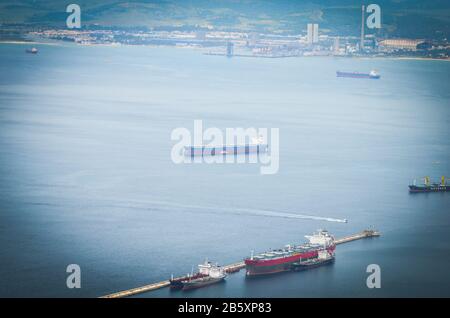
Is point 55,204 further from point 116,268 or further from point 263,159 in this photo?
point 263,159

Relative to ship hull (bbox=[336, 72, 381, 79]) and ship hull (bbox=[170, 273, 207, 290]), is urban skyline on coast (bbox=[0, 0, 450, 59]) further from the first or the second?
ship hull (bbox=[170, 273, 207, 290])

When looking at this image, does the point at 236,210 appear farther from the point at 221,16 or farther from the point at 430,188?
the point at 221,16

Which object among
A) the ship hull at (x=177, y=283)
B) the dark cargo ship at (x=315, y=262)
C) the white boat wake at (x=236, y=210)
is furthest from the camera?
the white boat wake at (x=236, y=210)

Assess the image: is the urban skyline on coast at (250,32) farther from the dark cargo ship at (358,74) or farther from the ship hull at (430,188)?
the ship hull at (430,188)

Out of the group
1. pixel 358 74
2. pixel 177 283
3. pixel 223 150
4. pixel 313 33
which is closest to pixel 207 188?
pixel 223 150

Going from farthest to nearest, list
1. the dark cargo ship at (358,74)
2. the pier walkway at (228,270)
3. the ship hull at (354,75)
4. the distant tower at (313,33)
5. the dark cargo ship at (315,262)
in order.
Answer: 1. the distant tower at (313,33)
2. the ship hull at (354,75)
3. the dark cargo ship at (358,74)
4. the dark cargo ship at (315,262)
5. the pier walkway at (228,270)

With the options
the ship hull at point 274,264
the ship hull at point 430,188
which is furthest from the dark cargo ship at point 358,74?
the ship hull at point 274,264

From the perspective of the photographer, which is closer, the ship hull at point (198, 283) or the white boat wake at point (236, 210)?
the ship hull at point (198, 283)
